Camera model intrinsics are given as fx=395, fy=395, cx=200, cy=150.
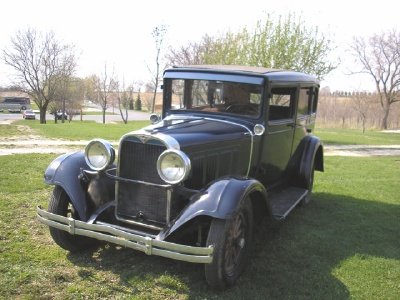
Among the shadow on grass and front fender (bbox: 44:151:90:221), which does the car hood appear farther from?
the shadow on grass

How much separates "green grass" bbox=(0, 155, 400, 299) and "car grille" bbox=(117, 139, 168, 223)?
536 mm

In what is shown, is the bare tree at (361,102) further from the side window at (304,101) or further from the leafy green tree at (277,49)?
the side window at (304,101)

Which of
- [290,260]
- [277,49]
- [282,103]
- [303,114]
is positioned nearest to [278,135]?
[282,103]

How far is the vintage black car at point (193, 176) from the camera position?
337 cm

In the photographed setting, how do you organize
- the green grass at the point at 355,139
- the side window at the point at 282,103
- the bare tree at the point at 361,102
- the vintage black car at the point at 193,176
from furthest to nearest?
1. the bare tree at the point at 361,102
2. the green grass at the point at 355,139
3. the side window at the point at 282,103
4. the vintage black car at the point at 193,176

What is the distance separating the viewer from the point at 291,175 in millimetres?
6117

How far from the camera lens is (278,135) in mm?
5164

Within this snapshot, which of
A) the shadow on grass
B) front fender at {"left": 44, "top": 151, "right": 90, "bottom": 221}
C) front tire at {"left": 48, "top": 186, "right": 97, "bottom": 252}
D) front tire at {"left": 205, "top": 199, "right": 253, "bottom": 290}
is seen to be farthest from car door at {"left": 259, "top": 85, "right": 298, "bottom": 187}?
front tire at {"left": 48, "top": 186, "right": 97, "bottom": 252}

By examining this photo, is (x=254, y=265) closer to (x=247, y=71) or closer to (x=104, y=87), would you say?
(x=247, y=71)

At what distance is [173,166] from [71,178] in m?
1.28

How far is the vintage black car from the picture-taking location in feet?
11.1

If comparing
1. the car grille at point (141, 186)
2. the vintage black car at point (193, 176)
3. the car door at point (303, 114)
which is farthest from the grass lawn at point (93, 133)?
the car grille at point (141, 186)

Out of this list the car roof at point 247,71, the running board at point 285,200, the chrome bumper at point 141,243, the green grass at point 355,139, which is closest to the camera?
the chrome bumper at point 141,243

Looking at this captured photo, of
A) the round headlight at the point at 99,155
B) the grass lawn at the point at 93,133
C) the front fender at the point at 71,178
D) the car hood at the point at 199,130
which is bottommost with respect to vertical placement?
the grass lawn at the point at 93,133
